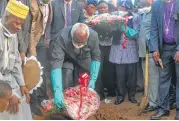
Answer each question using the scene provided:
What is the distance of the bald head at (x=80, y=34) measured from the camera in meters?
5.59

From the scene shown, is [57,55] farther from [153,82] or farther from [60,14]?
[153,82]

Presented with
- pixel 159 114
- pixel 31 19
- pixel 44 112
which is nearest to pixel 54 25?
pixel 31 19

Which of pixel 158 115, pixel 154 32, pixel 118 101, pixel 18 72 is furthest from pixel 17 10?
pixel 118 101

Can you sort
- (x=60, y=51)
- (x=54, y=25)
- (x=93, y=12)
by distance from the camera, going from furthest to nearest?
(x=93, y=12)
(x=54, y=25)
(x=60, y=51)

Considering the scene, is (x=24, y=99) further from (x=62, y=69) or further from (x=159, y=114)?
(x=159, y=114)

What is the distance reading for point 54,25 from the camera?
20.9 ft

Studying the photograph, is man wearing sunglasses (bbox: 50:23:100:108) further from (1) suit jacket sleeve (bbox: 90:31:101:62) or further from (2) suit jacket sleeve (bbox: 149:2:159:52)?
(2) suit jacket sleeve (bbox: 149:2:159:52)

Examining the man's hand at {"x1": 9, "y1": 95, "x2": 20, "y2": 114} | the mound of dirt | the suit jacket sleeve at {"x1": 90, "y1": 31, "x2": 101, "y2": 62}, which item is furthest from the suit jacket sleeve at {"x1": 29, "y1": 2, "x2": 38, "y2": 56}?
the man's hand at {"x1": 9, "y1": 95, "x2": 20, "y2": 114}

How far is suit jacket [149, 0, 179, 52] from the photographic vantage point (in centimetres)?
583

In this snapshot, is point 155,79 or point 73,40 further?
→ point 155,79

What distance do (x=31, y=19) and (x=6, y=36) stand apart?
130 cm

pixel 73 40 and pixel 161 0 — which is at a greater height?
pixel 161 0

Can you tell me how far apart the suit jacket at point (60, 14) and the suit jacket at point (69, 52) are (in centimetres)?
32

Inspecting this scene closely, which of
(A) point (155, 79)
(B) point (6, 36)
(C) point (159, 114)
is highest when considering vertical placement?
(B) point (6, 36)
